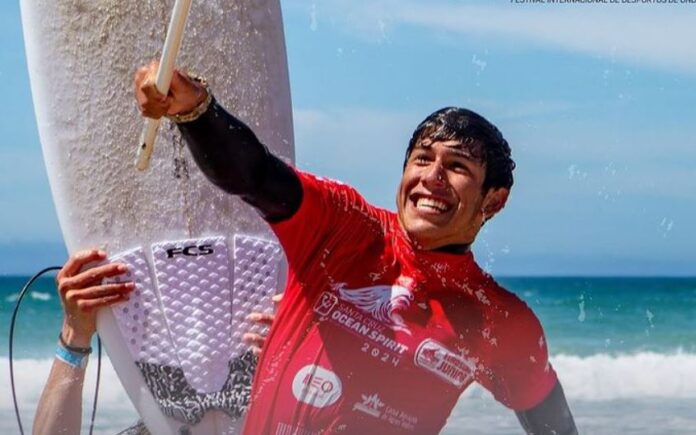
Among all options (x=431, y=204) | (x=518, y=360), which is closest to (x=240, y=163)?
(x=431, y=204)

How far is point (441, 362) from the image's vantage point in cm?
246

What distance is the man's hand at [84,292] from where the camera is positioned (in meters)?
2.98

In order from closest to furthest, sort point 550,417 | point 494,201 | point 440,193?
1. point 440,193
2. point 494,201
3. point 550,417

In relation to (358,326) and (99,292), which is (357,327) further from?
A: (99,292)

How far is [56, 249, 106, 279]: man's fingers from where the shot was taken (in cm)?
300

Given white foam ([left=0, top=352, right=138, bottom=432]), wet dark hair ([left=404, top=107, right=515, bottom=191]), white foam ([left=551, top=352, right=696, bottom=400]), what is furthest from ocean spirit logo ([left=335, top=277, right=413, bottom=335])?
white foam ([left=551, top=352, right=696, bottom=400])

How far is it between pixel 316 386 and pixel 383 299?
0.20 meters

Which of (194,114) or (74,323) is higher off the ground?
(194,114)

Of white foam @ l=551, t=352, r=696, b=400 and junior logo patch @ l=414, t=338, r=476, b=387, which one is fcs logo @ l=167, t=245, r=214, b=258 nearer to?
junior logo patch @ l=414, t=338, r=476, b=387

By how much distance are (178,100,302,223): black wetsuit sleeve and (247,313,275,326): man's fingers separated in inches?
27.5

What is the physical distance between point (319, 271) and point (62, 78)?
1032mm

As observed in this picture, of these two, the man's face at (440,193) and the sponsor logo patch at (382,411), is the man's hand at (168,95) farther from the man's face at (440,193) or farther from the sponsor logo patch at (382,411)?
the sponsor logo patch at (382,411)

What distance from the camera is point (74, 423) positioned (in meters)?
3.01

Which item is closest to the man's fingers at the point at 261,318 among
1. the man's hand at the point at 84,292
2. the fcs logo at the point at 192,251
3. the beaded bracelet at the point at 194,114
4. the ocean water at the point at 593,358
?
the fcs logo at the point at 192,251
